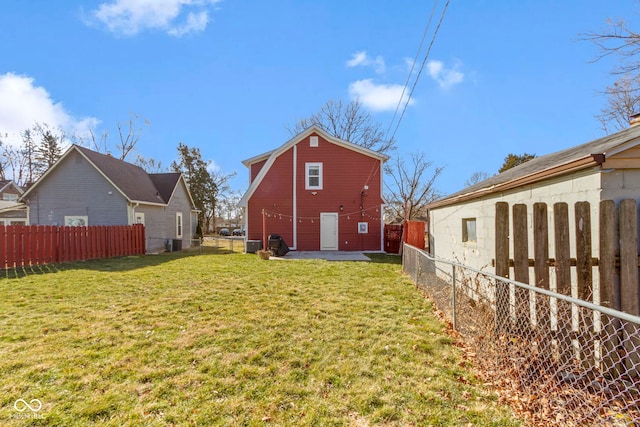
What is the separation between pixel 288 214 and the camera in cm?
1580

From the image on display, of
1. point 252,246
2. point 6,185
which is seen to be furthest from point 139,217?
point 6,185

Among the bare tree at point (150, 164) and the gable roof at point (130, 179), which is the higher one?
the bare tree at point (150, 164)

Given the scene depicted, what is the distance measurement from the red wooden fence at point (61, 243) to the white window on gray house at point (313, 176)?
30.8 ft

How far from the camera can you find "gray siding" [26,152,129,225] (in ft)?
51.3

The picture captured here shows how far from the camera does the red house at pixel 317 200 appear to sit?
51.8 feet

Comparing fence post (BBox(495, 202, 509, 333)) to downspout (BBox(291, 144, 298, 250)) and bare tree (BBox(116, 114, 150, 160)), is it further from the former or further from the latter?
bare tree (BBox(116, 114, 150, 160))

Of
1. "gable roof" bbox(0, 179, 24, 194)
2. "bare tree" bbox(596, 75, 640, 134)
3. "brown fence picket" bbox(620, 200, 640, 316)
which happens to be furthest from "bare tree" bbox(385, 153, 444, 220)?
"gable roof" bbox(0, 179, 24, 194)

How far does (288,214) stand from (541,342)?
13.3m

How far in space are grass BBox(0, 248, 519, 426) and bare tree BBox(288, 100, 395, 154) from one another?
24.2m

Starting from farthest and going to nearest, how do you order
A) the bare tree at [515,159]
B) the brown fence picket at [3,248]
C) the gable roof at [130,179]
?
1. the bare tree at [515,159]
2. the gable roof at [130,179]
3. the brown fence picket at [3,248]

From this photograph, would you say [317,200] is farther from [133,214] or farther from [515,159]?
[515,159]

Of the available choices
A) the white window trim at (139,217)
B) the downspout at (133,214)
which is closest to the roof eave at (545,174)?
the downspout at (133,214)

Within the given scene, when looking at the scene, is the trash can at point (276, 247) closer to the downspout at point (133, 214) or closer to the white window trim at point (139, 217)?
the downspout at point (133, 214)

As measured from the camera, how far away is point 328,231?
15867 mm
